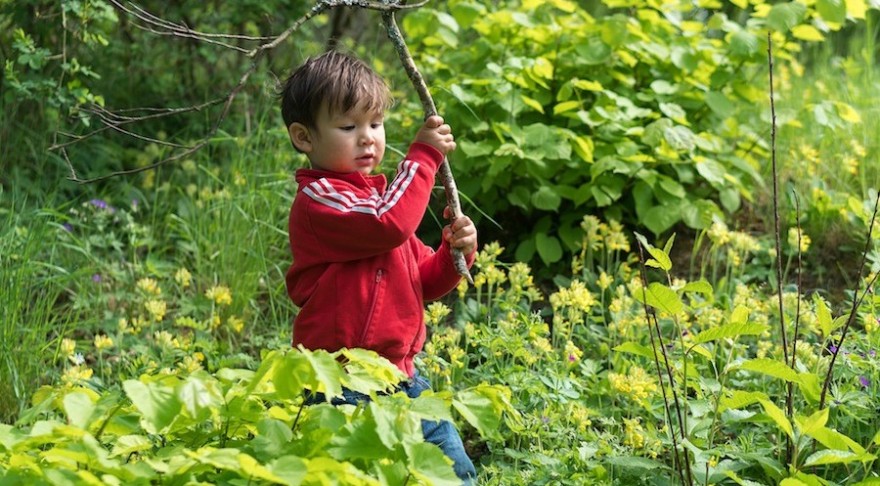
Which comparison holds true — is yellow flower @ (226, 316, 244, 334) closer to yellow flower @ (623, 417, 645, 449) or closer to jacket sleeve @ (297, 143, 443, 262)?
jacket sleeve @ (297, 143, 443, 262)

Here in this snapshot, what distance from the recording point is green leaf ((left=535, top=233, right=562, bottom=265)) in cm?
422

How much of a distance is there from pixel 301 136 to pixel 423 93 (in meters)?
0.37

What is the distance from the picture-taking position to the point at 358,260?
2762 mm

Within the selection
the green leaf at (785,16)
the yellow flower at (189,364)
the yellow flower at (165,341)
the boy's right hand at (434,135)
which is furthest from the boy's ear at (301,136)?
the green leaf at (785,16)

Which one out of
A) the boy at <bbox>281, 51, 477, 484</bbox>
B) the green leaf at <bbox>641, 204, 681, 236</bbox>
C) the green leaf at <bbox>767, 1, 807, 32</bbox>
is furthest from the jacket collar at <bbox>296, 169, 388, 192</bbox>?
the green leaf at <bbox>767, 1, 807, 32</bbox>

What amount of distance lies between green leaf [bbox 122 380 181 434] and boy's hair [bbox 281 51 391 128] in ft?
3.26

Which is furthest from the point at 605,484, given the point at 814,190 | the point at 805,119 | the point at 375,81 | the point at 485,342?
the point at 805,119

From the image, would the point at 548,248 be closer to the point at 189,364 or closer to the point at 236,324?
the point at 236,324

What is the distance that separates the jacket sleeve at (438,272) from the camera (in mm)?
2869

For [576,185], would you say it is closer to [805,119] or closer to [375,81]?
[805,119]

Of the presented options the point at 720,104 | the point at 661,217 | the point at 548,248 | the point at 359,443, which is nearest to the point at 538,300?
the point at 548,248

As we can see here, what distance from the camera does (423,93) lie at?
2639 mm

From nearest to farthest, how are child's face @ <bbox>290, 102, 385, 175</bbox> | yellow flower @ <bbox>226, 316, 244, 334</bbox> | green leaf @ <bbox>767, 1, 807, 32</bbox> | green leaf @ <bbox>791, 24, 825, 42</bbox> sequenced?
child's face @ <bbox>290, 102, 385, 175</bbox> < yellow flower @ <bbox>226, 316, 244, 334</bbox> < green leaf @ <bbox>767, 1, 807, 32</bbox> < green leaf @ <bbox>791, 24, 825, 42</bbox>

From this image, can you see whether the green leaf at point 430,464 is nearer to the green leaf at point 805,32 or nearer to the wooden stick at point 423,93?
the wooden stick at point 423,93
